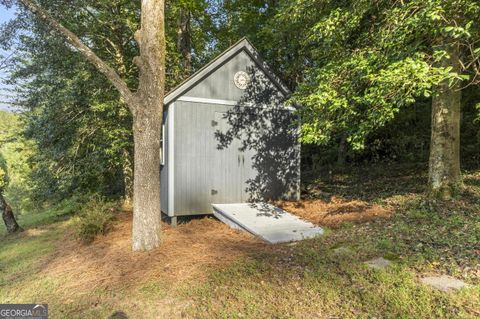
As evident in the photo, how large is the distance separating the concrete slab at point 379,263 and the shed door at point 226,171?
181 inches

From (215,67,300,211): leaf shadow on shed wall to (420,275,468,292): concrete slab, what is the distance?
533 cm

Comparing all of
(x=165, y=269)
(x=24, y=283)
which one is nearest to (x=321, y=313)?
(x=165, y=269)

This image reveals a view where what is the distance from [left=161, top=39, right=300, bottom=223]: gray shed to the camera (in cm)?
749

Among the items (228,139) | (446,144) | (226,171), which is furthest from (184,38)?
(446,144)

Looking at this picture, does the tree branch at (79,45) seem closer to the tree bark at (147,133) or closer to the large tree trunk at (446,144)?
the tree bark at (147,133)

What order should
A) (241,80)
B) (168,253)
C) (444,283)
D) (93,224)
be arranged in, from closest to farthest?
(444,283) → (168,253) → (93,224) → (241,80)

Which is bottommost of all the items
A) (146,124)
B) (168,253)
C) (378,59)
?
(168,253)

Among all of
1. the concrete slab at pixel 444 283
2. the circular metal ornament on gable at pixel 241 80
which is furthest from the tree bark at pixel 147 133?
the concrete slab at pixel 444 283

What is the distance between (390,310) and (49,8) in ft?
35.5

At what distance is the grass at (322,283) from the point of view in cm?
315

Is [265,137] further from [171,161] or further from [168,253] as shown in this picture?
[168,253]

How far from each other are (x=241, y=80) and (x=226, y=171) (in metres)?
2.70

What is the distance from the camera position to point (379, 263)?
157 inches

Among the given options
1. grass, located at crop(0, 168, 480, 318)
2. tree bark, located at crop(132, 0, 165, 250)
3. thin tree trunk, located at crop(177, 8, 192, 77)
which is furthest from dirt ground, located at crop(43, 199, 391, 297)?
thin tree trunk, located at crop(177, 8, 192, 77)
